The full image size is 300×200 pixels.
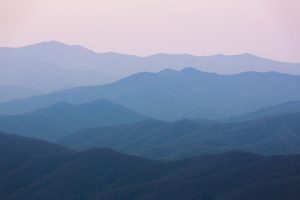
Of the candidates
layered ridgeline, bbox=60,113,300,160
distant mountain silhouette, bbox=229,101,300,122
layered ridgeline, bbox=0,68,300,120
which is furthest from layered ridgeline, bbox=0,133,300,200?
layered ridgeline, bbox=0,68,300,120

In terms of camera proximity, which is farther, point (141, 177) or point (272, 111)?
point (272, 111)

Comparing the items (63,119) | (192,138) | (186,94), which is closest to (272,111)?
(63,119)

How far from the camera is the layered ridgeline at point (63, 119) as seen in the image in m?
99.9

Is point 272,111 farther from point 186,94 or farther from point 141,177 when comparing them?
point 141,177

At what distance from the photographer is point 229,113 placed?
14312 centimetres

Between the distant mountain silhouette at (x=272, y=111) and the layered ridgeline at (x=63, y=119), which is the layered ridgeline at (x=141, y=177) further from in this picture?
the distant mountain silhouette at (x=272, y=111)

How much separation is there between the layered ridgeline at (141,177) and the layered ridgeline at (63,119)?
43.8 m

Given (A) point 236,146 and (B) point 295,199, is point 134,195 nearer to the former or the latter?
(B) point 295,199

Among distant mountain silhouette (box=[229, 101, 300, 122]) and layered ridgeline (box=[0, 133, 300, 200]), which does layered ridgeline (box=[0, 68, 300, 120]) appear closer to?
distant mountain silhouette (box=[229, 101, 300, 122])

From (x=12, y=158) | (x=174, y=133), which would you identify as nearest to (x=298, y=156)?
(x=12, y=158)

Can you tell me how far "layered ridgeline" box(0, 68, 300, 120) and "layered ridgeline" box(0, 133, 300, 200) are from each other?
83.1 metres

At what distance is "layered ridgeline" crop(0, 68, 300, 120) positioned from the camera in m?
146

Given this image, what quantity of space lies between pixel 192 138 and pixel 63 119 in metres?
37.1

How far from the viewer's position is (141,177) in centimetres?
Answer: 4656
